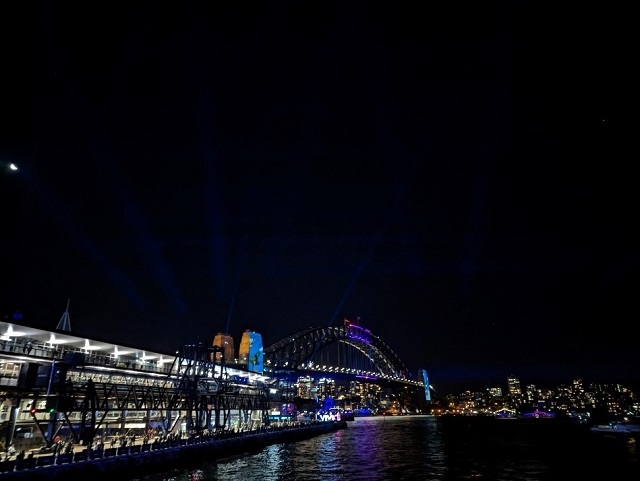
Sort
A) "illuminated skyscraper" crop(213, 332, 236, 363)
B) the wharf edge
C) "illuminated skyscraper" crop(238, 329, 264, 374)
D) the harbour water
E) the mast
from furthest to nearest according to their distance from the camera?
"illuminated skyscraper" crop(213, 332, 236, 363)
"illuminated skyscraper" crop(238, 329, 264, 374)
the mast
the harbour water
the wharf edge

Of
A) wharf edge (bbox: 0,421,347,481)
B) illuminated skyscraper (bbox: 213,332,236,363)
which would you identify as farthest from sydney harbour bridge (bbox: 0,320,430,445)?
illuminated skyscraper (bbox: 213,332,236,363)

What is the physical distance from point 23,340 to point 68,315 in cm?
2263

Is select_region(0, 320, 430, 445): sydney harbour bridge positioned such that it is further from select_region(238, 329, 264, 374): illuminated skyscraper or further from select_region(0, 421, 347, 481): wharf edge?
select_region(238, 329, 264, 374): illuminated skyscraper

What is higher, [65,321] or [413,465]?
[65,321]

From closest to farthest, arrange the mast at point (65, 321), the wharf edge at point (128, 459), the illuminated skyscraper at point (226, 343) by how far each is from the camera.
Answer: the wharf edge at point (128, 459), the mast at point (65, 321), the illuminated skyscraper at point (226, 343)

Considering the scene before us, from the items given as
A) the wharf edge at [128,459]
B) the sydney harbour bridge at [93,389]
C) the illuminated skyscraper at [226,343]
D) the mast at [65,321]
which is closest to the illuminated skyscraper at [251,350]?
the illuminated skyscraper at [226,343]

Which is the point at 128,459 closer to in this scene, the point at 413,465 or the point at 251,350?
the point at 413,465

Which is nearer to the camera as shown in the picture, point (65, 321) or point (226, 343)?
point (65, 321)

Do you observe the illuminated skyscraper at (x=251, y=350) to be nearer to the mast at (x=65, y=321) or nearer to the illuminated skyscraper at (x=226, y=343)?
the illuminated skyscraper at (x=226, y=343)

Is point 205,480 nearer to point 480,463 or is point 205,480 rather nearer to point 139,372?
point 139,372

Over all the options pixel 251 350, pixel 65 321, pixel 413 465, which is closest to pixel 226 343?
pixel 251 350

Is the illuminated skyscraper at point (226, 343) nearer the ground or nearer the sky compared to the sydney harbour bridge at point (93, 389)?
nearer the sky

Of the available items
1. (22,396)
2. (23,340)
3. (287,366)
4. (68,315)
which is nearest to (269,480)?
(22,396)

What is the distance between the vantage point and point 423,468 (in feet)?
146
